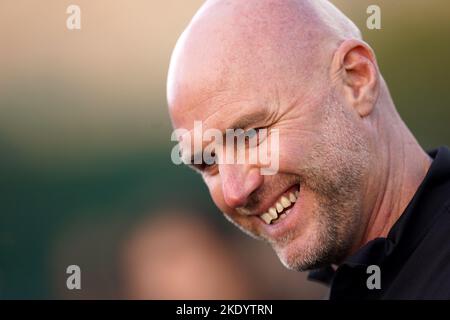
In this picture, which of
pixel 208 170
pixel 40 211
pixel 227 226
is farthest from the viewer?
pixel 40 211

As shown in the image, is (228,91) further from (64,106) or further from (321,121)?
(64,106)

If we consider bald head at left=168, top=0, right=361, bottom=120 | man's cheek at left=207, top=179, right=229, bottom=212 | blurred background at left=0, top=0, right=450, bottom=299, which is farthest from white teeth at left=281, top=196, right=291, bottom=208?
blurred background at left=0, top=0, right=450, bottom=299

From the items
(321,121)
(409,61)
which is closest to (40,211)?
(409,61)

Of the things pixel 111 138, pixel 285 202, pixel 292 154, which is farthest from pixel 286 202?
pixel 111 138

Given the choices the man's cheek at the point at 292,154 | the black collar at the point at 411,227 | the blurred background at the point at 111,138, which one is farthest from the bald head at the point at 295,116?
the blurred background at the point at 111,138

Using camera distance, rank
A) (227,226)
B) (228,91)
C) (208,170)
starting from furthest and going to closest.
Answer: (227,226)
(208,170)
(228,91)

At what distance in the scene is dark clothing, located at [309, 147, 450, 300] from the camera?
1631mm

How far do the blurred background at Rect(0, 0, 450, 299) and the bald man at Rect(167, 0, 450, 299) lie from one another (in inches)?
105

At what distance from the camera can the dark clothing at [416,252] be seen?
5.35 ft

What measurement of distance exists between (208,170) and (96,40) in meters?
3.80

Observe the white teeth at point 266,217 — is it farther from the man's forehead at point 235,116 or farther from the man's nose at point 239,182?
the man's forehead at point 235,116

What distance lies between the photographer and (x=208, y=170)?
2.01 meters

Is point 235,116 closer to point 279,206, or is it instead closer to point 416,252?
point 279,206

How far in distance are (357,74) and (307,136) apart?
258 mm
